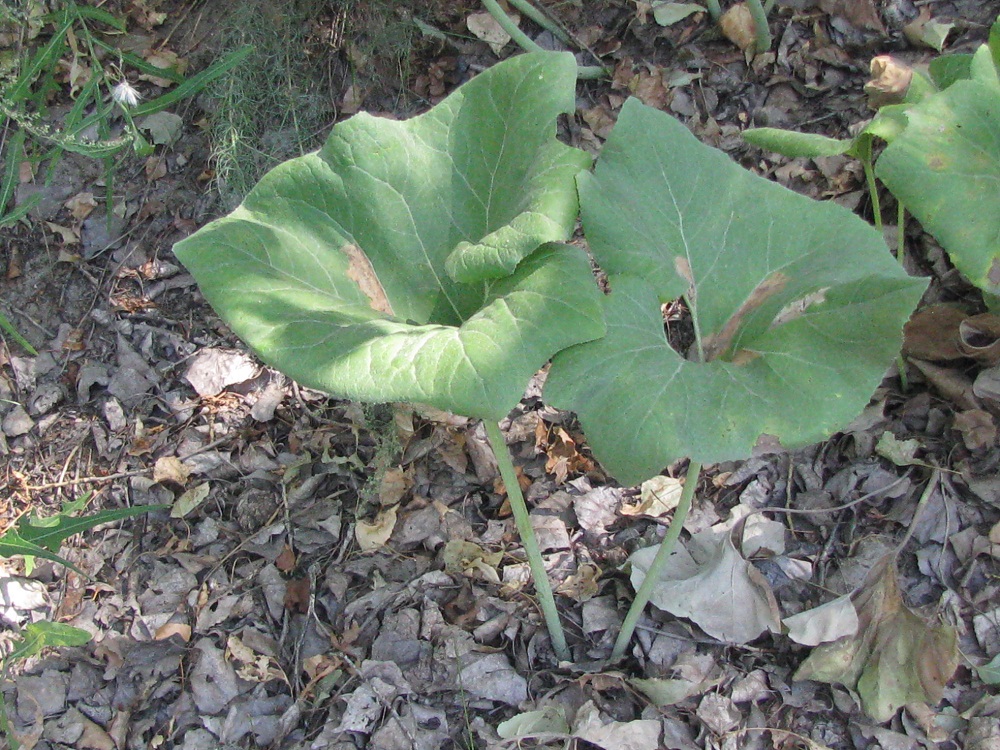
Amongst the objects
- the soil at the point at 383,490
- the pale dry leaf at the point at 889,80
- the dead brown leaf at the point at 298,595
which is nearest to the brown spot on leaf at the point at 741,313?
the soil at the point at 383,490

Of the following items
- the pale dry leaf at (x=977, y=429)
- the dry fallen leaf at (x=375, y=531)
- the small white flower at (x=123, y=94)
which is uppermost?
the small white flower at (x=123, y=94)

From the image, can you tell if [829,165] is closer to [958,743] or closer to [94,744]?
[958,743]

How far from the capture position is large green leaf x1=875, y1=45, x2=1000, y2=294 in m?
2.09

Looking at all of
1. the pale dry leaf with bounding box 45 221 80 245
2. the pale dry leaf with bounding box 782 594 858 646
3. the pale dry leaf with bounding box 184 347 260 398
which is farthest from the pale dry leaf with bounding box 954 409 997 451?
the pale dry leaf with bounding box 45 221 80 245

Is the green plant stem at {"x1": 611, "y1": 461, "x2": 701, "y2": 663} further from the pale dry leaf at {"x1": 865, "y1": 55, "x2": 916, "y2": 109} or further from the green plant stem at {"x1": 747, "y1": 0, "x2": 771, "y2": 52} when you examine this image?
the green plant stem at {"x1": 747, "y1": 0, "x2": 771, "y2": 52}

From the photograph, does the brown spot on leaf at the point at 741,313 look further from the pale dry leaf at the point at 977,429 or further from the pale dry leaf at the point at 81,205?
the pale dry leaf at the point at 81,205

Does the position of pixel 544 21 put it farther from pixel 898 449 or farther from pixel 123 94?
pixel 898 449

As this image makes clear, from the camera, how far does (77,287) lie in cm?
345

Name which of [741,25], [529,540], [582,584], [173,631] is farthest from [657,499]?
[741,25]

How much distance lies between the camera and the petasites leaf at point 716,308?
5.33ft

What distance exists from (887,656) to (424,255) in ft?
5.20

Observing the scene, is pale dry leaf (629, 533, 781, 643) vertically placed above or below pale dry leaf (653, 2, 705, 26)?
below

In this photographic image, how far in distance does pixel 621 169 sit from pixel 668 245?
0.69ft

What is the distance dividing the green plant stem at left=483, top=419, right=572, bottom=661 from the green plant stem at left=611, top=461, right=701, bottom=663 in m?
0.16
